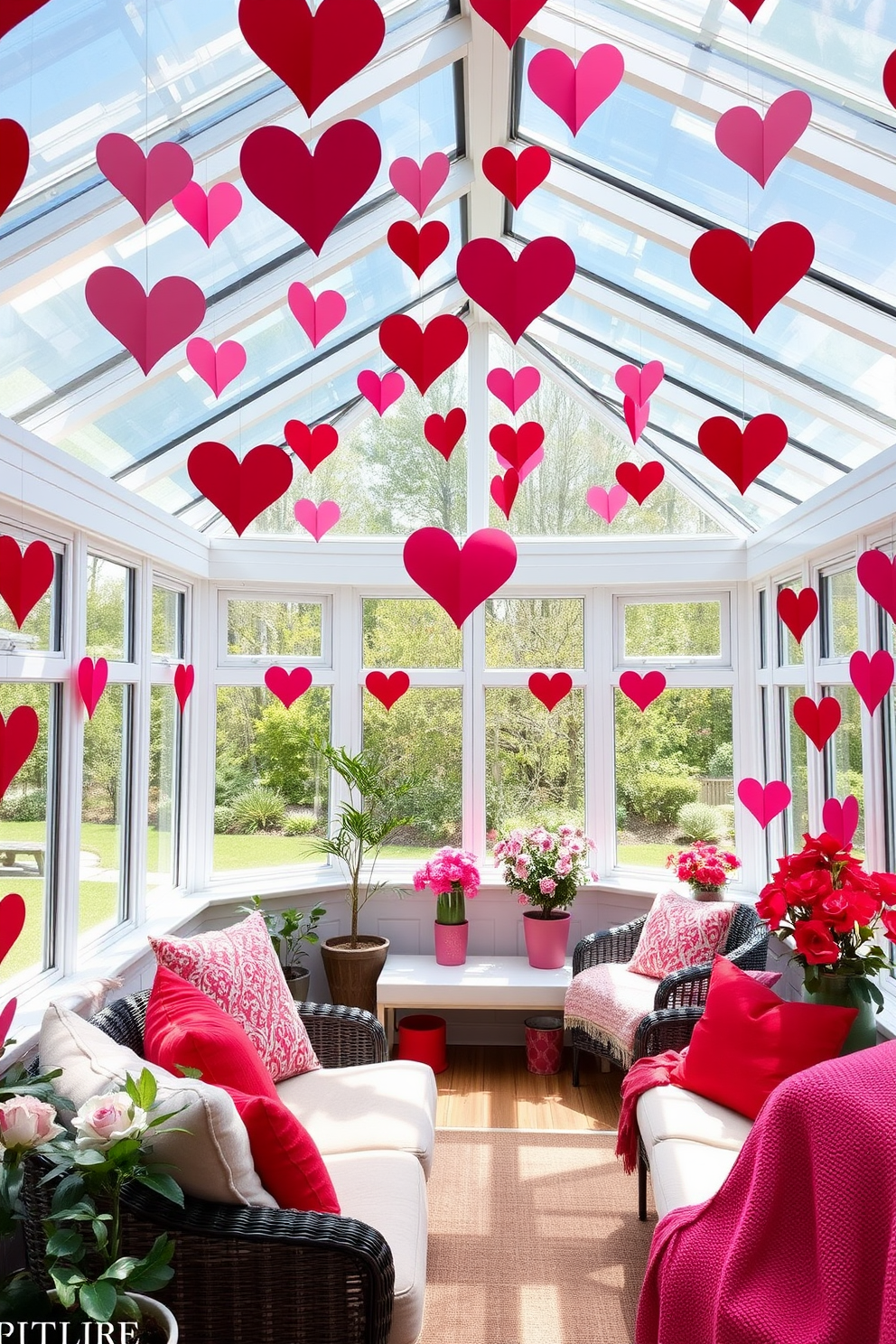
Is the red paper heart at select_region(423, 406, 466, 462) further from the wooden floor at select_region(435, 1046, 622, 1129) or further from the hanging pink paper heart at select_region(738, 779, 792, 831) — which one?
the wooden floor at select_region(435, 1046, 622, 1129)

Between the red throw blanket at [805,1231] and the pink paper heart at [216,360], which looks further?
the pink paper heart at [216,360]

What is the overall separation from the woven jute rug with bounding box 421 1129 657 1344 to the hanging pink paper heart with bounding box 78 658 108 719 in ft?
6.63

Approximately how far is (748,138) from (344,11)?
967 millimetres

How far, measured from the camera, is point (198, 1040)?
2.23m

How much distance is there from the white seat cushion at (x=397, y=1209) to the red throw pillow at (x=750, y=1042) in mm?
911

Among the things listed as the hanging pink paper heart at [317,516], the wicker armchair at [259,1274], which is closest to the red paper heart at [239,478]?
the wicker armchair at [259,1274]

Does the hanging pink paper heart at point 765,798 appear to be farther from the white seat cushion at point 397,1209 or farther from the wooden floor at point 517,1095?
the white seat cushion at point 397,1209

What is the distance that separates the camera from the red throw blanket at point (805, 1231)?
5.12 feet

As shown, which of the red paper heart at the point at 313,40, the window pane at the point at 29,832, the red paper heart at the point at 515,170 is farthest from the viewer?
the window pane at the point at 29,832

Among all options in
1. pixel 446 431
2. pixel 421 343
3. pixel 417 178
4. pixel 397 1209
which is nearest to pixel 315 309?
pixel 417 178

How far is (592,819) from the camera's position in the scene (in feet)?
16.3

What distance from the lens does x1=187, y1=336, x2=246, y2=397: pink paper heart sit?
3039 millimetres

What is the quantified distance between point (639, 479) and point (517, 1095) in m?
2.66

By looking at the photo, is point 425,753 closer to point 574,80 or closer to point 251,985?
point 251,985
